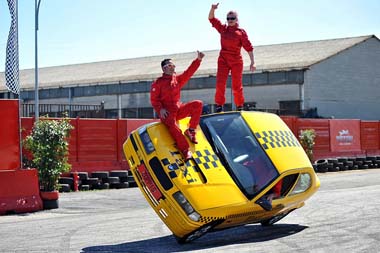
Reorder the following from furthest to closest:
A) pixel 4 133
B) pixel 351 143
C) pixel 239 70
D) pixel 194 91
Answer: pixel 194 91, pixel 351 143, pixel 4 133, pixel 239 70

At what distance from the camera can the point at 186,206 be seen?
7836 mm

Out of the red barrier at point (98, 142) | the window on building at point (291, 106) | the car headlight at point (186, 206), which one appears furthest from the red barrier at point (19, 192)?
the window on building at point (291, 106)

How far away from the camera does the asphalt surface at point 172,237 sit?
26.4 ft

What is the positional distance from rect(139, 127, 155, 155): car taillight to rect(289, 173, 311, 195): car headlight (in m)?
2.06

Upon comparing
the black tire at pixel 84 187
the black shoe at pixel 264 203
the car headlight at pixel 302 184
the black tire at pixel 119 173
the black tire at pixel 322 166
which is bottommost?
the black tire at pixel 322 166

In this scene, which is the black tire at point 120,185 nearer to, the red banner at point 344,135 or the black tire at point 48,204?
the black tire at point 48,204

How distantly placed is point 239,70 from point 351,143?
920 inches

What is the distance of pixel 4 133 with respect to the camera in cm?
1339

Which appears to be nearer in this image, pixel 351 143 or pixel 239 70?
pixel 239 70

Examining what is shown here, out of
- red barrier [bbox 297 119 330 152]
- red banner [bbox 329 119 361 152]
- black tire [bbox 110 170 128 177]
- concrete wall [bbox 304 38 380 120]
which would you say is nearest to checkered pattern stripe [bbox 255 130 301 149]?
black tire [bbox 110 170 128 177]

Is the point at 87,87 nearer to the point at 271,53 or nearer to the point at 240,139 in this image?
the point at 271,53

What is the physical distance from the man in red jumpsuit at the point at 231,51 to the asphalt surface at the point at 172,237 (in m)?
2.13

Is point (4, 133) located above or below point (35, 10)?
below

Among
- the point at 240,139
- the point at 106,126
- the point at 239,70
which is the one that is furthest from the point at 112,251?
the point at 106,126
